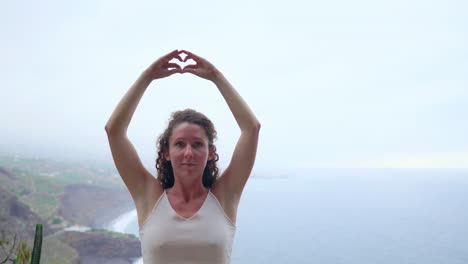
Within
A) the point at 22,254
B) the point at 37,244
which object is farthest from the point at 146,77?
the point at 22,254

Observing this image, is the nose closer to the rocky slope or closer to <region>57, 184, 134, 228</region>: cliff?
the rocky slope

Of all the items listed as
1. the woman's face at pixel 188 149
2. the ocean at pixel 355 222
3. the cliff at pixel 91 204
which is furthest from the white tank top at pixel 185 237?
the cliff at pixel 91 204

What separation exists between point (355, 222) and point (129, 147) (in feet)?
113

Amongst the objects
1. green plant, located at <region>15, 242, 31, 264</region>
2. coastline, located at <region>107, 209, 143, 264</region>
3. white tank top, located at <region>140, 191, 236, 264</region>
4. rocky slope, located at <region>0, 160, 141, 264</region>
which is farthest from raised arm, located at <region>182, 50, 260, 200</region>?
coastline, located at <region>107, 209, 143, 264</region>

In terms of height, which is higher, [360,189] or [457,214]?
[360,189]

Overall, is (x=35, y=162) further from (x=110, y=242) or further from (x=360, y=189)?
(x=360, y=189)

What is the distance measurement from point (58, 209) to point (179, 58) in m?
19.4

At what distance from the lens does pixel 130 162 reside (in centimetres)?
103

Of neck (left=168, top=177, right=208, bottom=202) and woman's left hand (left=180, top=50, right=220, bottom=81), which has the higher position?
woman's left hand (left=180, top=50, right=220, bottom=81)

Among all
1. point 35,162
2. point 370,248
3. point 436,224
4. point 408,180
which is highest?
point 408,180

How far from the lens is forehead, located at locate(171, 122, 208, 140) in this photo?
1.02 m

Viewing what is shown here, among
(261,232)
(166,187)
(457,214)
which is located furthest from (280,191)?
(166,187)

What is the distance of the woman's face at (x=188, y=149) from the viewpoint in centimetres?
99

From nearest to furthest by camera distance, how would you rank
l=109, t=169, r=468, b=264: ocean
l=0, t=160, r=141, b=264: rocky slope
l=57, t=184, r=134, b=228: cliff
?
1. l=0, t=160, r=141, b=264: rocky slope
2. l=57, t=184, r=134, b=228: cliff
3. l=109, t=169, r=468, b=264: ocean
